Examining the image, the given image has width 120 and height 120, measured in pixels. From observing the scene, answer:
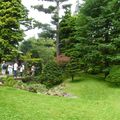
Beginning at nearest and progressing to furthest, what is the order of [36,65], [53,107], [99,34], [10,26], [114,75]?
[53,107], [114,75], [99,34], [10,26], [36,65]

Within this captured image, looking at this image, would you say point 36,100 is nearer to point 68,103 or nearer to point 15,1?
point 68,103

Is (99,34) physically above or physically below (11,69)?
above

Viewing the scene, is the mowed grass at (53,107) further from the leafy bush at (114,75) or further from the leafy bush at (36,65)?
the leafy bush at (36,65)

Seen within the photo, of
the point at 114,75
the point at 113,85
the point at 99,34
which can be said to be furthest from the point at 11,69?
the point at 114,75

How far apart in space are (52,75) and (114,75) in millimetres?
5477

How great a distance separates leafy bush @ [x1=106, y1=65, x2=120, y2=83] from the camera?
29.3 m

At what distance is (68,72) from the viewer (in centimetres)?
3212

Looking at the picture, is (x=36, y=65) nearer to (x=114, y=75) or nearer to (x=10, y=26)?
(x=10, y=26)

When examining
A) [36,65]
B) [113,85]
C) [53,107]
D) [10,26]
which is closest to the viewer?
[53,107]

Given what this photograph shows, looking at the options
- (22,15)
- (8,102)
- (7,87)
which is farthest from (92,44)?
(8,102)

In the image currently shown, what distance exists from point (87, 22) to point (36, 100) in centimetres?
1351

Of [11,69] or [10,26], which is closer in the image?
[10,26]

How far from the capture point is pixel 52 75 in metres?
31.4

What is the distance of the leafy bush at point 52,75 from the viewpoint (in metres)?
31.3
